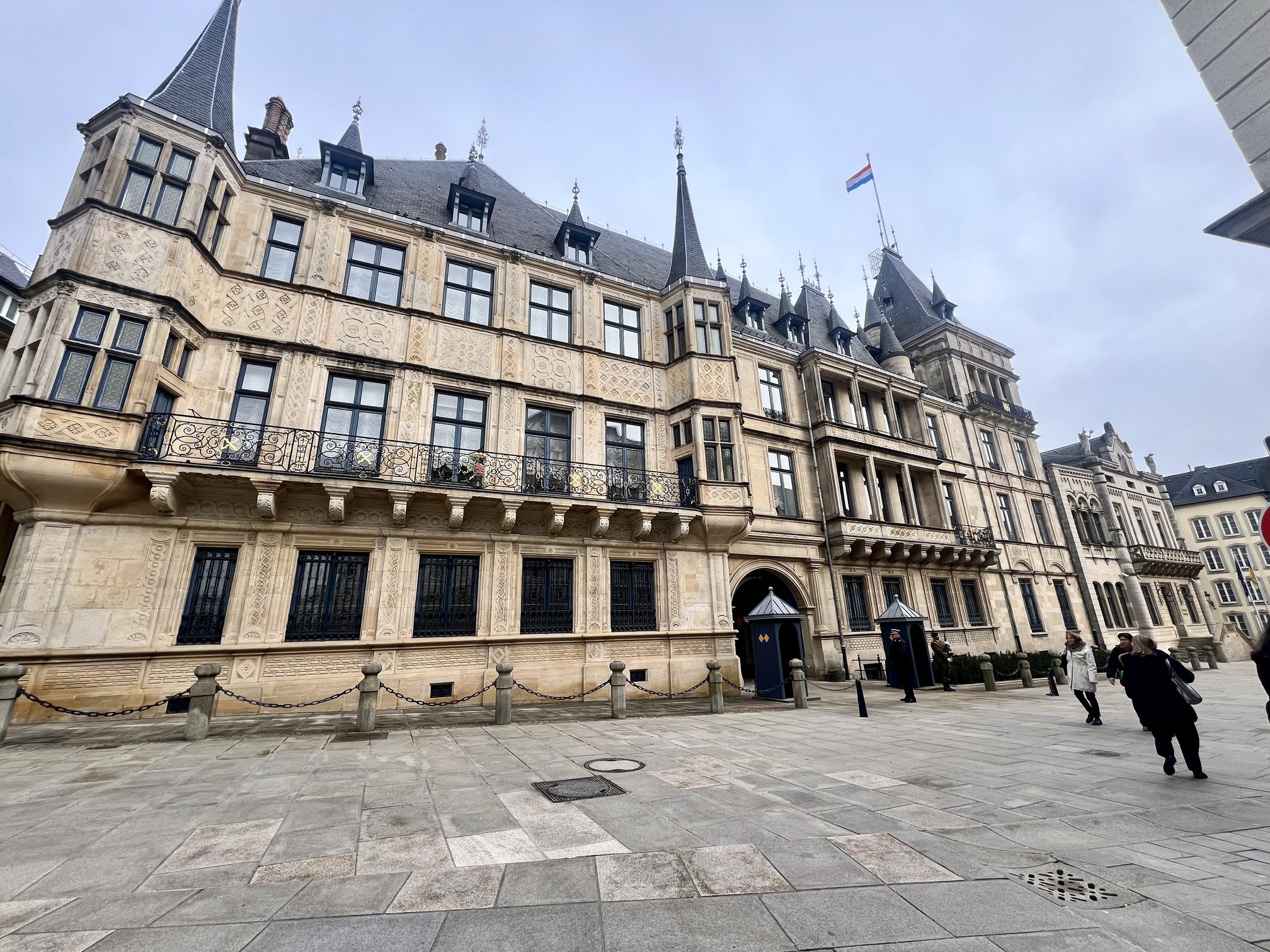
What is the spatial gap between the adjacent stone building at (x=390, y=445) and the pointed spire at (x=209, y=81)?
9 centimetres

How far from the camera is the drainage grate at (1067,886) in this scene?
3.04 m

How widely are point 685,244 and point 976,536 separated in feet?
61.6

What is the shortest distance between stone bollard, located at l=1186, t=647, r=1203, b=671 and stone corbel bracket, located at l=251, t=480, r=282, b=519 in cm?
3574

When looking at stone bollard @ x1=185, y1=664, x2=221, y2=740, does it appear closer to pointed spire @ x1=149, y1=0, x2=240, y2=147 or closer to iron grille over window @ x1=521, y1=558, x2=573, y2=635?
iron grille over window @ x1=521, y1=558, x2=573, y2=635

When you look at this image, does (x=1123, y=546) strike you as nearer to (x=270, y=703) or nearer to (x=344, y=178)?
(x=270, y=703)

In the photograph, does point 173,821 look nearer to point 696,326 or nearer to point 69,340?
point 69,340

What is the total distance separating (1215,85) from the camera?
4.58 m

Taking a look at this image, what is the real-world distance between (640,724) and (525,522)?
6.35 m

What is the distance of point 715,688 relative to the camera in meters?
11.8

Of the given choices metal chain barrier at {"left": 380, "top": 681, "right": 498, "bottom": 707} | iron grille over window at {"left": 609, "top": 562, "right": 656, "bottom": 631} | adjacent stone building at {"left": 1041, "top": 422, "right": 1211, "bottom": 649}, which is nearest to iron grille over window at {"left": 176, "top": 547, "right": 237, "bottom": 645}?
metal chain barrier at {"left": 380, "top": 681, "right": 498, "bottom": 707}

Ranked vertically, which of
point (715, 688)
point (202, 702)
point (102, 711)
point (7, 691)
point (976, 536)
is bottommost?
point (715, 688)

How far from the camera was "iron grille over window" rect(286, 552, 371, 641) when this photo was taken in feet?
38.1

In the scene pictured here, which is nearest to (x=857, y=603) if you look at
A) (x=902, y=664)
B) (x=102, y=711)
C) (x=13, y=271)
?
(x=902, y=664)

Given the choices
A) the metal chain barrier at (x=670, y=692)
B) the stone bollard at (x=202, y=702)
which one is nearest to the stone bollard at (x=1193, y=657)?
the metal chain barrier at (x=670, y=692)
